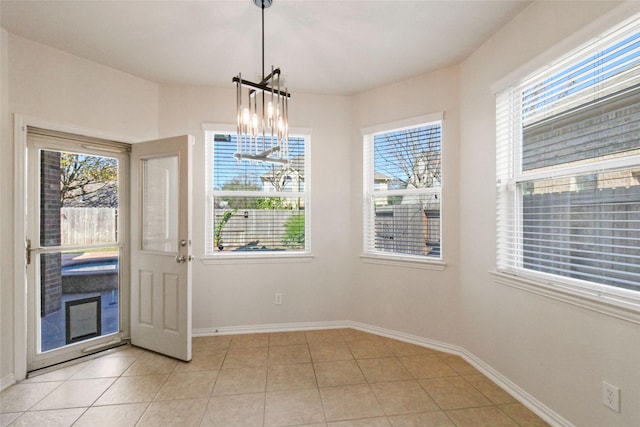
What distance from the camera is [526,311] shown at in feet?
6.64

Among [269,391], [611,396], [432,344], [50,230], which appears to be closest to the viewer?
[611,396]

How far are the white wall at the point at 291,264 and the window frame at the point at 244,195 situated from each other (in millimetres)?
47

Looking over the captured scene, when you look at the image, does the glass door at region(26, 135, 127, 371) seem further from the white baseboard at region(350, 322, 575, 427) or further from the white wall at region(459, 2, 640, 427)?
the white wall at region(459, 2, 640, 427)

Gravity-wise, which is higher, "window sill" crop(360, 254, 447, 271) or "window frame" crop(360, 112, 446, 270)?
"window frame" crop(360, 112, 446, 270)

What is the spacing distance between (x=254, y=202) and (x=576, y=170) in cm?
278

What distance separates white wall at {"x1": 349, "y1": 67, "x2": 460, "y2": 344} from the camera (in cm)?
278

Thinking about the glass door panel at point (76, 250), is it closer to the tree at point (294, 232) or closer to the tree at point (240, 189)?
the tree at point (240, 189)

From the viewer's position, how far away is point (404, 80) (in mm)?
3027

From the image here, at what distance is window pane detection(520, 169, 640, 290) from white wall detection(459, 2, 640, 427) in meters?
0.23

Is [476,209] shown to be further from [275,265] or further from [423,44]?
[275,265]

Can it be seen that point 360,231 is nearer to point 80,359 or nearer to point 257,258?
point 257,258

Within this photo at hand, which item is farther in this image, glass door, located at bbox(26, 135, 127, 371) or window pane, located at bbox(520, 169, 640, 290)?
glass door, located at bbox(26, 135, 127, 371)

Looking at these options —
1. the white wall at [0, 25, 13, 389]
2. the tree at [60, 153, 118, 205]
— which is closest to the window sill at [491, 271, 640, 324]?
the tree at [60, 153, 118, 205]

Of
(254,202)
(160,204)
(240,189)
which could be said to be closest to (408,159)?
(254,202)
